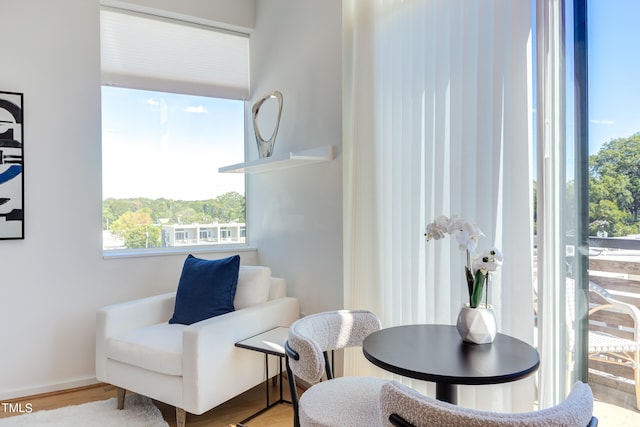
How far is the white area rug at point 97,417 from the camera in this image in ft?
7.97

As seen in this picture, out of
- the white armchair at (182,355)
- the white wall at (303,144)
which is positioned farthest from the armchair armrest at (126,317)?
the white wall at (303,144)

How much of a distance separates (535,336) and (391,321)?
77cm

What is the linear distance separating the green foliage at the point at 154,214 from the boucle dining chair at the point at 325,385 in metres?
1.96

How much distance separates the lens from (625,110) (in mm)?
1395

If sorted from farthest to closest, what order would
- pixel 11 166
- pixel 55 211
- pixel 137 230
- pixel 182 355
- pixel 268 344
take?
pixel 137 230 → pixel 55 211 → pixel 11 166 → pixel 268 344 → pixel 182 355

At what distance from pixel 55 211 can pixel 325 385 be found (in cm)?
227

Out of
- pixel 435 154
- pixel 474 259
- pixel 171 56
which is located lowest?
pixel 474 259

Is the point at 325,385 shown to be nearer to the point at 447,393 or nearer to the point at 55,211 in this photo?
the point at 447,393

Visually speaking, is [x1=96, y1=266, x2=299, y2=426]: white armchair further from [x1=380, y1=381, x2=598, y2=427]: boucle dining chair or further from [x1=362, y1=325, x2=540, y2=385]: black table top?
[x1=380, y1=381, x2=598, y2=427]: boucle dining chair

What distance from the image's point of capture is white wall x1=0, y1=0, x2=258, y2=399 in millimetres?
2871

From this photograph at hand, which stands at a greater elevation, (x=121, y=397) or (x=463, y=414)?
(x=463, y=414)

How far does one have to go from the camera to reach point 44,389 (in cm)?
293

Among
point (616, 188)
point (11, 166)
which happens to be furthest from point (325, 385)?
point (11, 166)

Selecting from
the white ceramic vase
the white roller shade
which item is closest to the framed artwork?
the white roller shade
